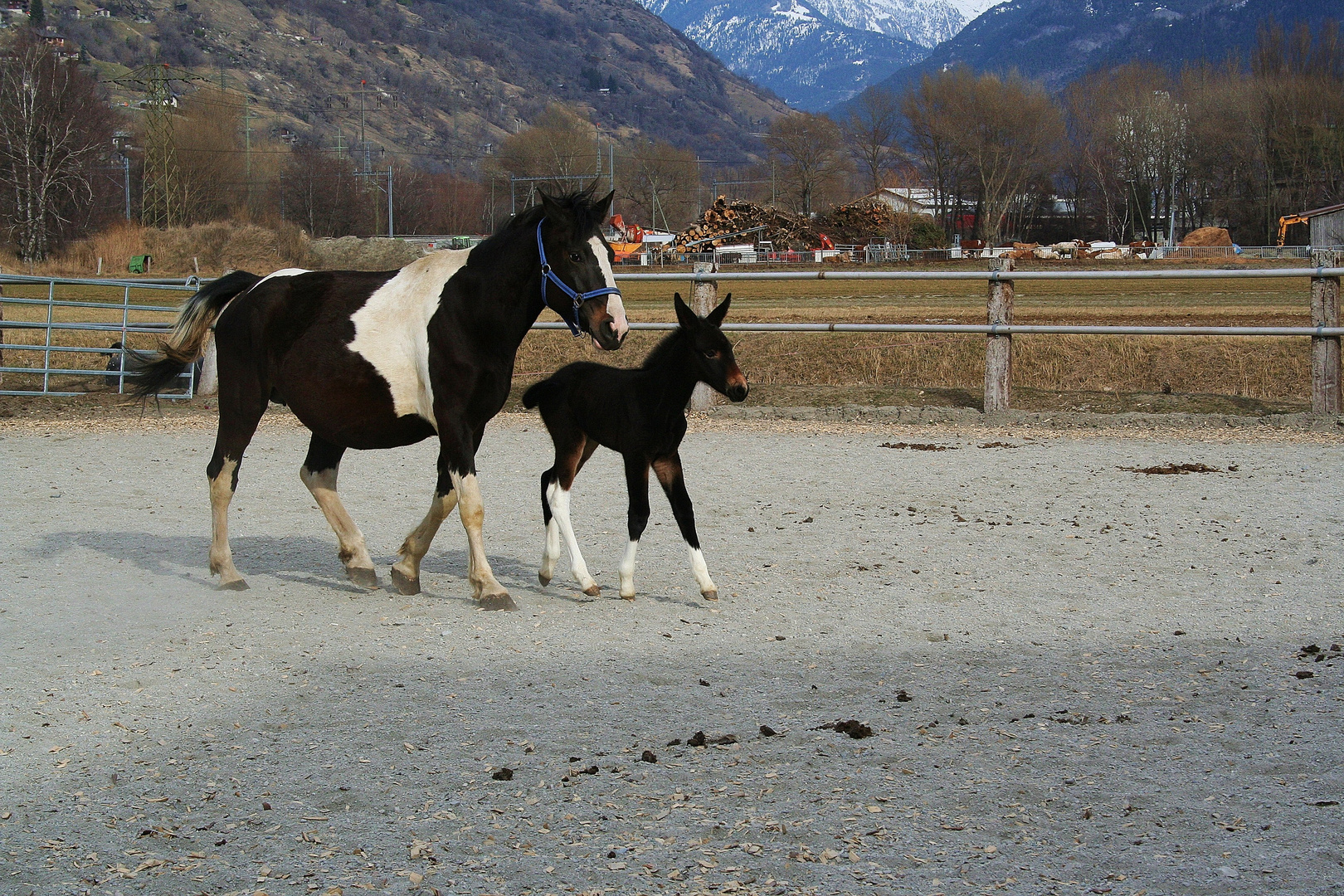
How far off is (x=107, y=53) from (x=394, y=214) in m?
105

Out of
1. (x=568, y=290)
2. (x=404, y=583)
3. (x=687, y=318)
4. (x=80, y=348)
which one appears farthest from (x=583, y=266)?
(x=80, y=348)

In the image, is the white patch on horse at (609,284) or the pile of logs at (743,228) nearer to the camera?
the white patch on horse at (609,284)

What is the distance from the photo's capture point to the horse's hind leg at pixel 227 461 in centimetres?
624

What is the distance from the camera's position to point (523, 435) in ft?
40.0

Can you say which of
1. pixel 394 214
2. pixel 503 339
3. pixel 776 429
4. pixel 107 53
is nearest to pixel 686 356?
pixel 503 339

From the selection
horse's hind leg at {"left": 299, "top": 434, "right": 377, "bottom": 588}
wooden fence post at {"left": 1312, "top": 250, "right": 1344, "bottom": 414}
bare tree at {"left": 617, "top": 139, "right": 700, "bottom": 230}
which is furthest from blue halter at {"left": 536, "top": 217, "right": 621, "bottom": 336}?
bare tree at {"left": 617, "top": 139, "right": 700, "bottom": 230}

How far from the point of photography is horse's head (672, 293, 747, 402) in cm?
565

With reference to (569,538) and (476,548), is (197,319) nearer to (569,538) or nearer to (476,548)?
(476,548)

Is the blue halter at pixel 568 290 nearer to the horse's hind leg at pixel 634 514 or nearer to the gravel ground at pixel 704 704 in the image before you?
the horse's hind leg at pixel 634 514

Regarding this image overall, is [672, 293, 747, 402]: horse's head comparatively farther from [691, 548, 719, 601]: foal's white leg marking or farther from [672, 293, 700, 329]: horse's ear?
[691, 548, 719, 601]: foal's white leg marking

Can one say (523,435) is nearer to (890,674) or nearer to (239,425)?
(239,425)

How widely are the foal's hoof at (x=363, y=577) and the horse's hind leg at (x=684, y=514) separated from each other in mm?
1652

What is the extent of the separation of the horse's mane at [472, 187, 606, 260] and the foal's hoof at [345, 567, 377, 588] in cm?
177

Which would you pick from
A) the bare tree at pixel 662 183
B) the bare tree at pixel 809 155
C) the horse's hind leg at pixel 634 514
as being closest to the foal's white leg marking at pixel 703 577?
the horse's hind leg at pixel 634 514
